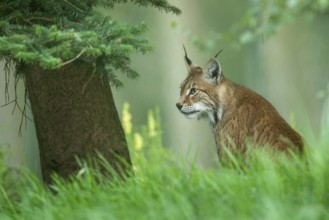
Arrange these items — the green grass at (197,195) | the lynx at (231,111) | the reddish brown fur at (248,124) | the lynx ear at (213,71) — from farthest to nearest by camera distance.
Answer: the lynx ear at (213,71), the lynx at (231,111), the reddish brown fur at (248,124), the green grass at (197,195)

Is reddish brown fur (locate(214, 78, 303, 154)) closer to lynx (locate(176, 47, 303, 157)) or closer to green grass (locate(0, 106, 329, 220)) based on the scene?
lynx (locate(176, 47, 303, 157))

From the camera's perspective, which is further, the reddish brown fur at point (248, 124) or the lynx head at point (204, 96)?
the lynx head at point (204, 96)

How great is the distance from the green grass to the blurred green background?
18.1ft

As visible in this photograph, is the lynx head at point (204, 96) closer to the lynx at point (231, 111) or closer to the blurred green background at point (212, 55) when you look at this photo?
the lynx at point (231, 111)

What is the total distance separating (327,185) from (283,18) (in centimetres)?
522

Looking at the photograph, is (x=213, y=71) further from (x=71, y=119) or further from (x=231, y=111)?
(x=71, y=119)

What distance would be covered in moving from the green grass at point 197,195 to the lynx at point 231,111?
1075 mm

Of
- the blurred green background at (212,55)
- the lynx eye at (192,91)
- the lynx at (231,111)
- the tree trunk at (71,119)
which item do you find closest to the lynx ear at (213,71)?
the lynx at (231,111)

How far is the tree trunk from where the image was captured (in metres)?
6.89

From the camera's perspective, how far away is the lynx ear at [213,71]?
7745 millimetres

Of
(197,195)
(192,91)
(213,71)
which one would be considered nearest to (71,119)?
(192,91)

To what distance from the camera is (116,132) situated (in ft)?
23.0

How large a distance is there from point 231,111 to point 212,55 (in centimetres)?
405

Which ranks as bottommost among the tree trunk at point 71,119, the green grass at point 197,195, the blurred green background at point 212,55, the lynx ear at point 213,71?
the green grass at point 197,195
